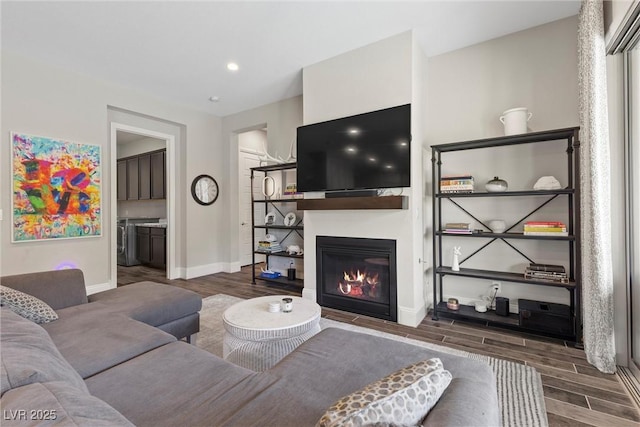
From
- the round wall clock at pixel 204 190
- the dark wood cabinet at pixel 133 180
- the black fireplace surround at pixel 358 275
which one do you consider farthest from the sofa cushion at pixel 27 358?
the dark wood cabinet at pixel 133 180

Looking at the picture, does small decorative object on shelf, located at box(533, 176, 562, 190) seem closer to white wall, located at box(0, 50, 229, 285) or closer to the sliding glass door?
the sliding glass door

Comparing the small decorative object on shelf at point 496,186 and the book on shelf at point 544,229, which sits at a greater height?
the small decorative object on shelf at point 496,186

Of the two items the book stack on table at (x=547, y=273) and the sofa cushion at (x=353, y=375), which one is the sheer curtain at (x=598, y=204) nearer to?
the book stack on table at (x=547, y=273)

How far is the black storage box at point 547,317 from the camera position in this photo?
244cm

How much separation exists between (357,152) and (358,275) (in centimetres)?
134

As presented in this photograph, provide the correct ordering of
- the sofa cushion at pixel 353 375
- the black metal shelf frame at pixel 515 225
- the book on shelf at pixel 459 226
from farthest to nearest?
the book on shelf at pixel 459 226, the black metal shelf frame at pixel 515 225, the sofa cushion at pixel 353 375

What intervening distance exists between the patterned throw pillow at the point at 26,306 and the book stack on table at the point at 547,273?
11.9 ft

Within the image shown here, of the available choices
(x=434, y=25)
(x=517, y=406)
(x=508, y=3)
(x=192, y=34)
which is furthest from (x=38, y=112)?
(x=517, y=406)

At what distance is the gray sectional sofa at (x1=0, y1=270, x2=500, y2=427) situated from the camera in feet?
2.28

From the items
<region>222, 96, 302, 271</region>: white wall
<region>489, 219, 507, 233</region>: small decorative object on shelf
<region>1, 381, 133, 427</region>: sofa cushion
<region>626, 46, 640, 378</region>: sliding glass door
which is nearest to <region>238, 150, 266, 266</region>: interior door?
<region>222, 96, 302, 271</region>: white wall

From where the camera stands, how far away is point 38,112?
3393 millimetres

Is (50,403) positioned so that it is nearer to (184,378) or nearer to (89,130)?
(184,378)

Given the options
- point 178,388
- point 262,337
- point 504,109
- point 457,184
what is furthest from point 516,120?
point 178,388

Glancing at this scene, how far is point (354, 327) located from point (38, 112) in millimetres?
4299
